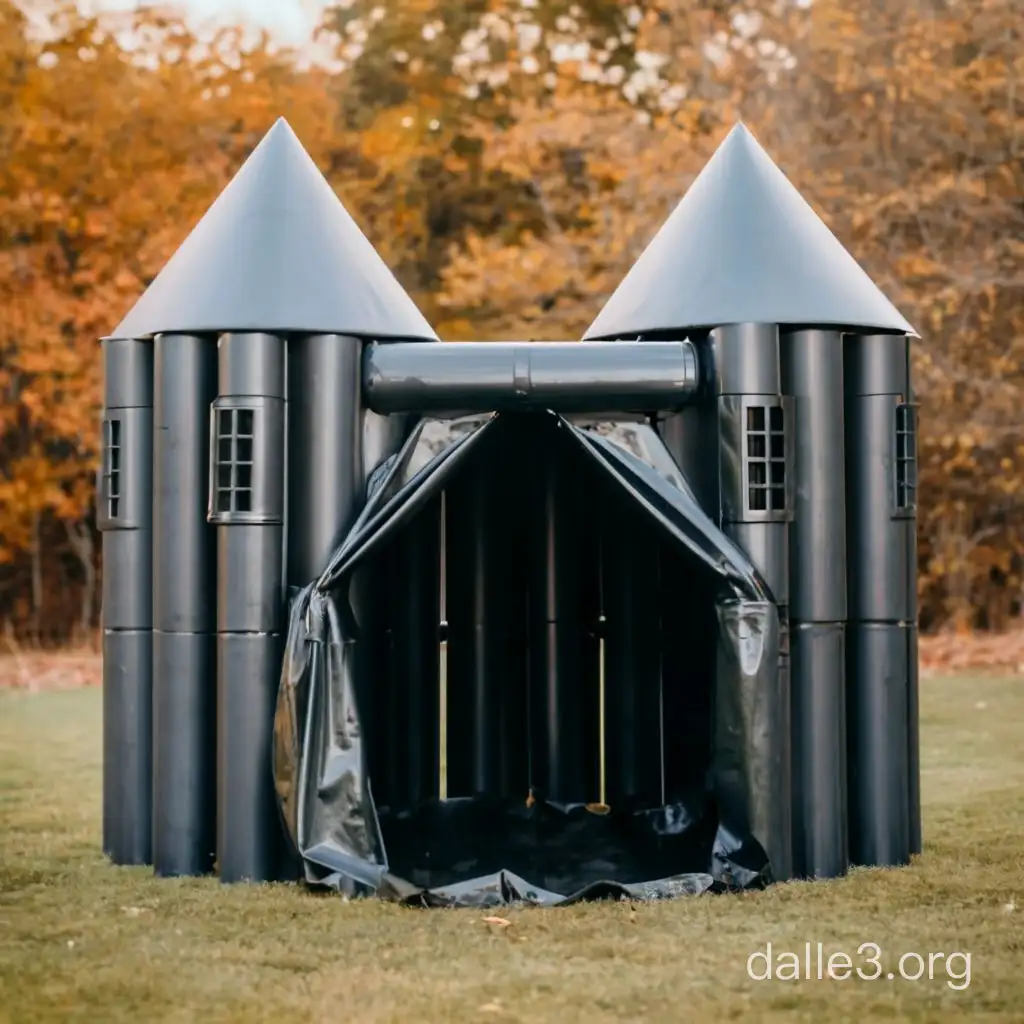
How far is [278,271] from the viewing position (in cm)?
724

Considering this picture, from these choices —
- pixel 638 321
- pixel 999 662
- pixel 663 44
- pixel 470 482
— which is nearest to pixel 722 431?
pixel 638 321

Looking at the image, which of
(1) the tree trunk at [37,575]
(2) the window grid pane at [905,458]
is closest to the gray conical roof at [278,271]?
(2) the window grid pane at [905,458]

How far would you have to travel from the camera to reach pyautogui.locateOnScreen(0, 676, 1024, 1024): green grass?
5.04m

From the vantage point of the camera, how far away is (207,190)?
2092 cm

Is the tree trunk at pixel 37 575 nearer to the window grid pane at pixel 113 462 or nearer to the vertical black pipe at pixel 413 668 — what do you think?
the vertical black pipe at pixel 413 668

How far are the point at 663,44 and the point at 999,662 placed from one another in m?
8.69

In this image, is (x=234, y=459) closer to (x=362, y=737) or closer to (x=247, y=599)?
(x=247, y=599)

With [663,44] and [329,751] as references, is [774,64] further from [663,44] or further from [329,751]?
[329,751]

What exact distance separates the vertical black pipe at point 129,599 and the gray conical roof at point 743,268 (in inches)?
83.2

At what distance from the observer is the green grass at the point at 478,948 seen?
504cm

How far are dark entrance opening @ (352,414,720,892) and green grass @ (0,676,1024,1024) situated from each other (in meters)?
1.21

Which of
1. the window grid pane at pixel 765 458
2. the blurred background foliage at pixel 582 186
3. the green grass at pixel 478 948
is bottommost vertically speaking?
the green grass at pixel 478 948

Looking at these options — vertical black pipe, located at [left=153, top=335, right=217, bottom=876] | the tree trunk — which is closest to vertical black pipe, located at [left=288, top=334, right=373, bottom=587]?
vertical black pipe, located at [left=153, top=335, right=217, bottom=876]

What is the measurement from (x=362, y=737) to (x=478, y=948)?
1.40m
